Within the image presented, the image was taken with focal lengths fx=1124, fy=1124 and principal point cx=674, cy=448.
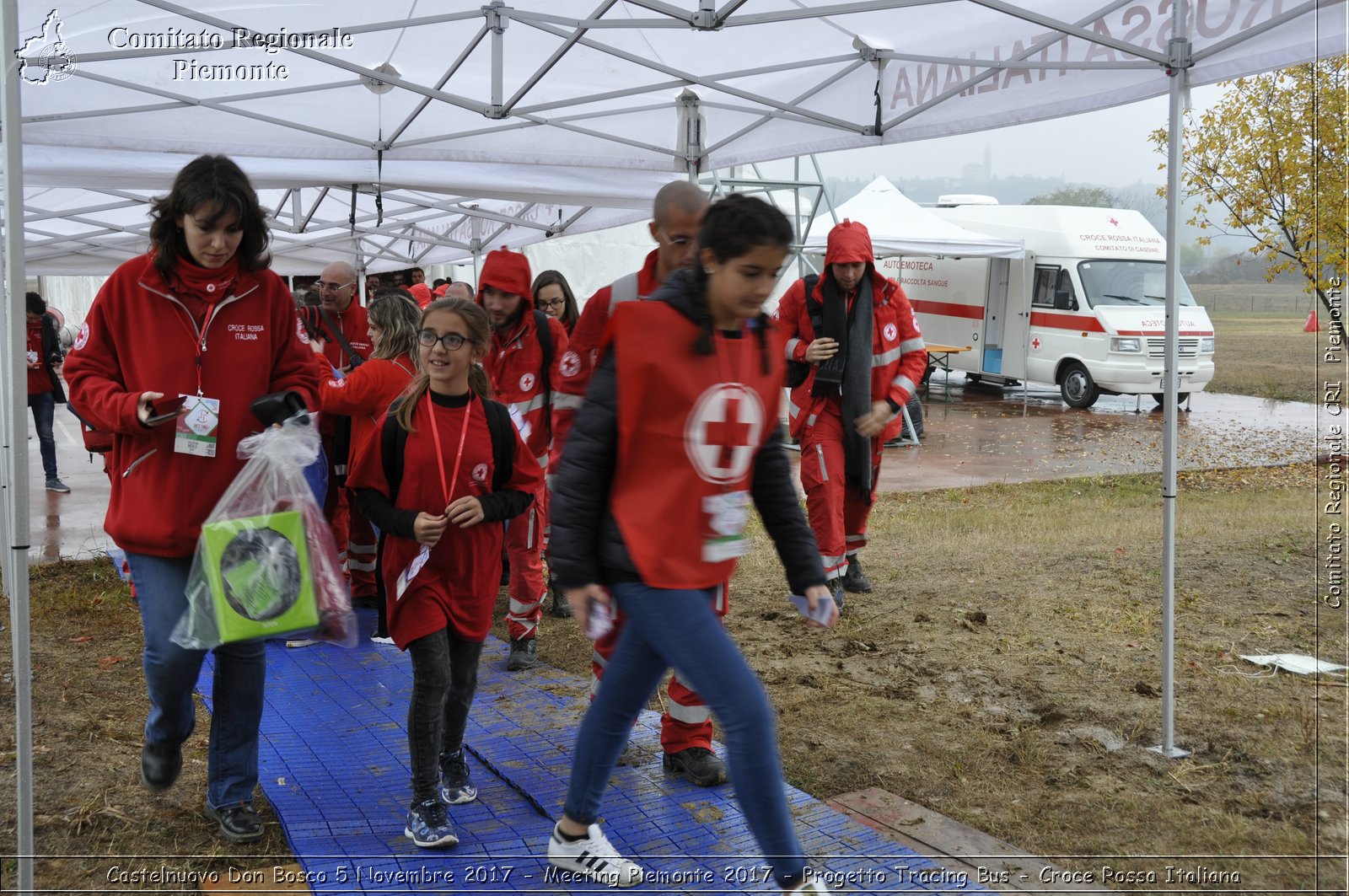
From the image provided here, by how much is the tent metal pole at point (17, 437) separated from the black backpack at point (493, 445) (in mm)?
981

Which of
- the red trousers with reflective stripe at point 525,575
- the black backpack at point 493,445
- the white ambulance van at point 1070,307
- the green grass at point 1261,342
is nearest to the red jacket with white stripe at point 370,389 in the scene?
the red trousers with reflective stripe at point 525,575

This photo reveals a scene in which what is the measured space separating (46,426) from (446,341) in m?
9.99

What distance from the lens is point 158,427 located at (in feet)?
10.5

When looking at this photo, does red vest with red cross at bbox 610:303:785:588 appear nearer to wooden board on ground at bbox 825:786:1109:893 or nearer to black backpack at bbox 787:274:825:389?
wooden board on ground at bbox 825:786:1109:893

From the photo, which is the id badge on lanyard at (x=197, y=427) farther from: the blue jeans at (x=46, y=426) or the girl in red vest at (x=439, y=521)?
the blue jeans at (x=46, y=426)

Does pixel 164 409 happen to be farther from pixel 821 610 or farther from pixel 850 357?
pixel 850 357

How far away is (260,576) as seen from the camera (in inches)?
125

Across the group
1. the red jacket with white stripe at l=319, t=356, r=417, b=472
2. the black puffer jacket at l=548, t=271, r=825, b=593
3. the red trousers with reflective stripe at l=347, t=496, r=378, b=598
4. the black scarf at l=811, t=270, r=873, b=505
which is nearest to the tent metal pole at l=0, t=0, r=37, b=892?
the black puffer jacket at l=548, t=271, r=825, b=593

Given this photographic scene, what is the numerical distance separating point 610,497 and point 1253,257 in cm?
1231

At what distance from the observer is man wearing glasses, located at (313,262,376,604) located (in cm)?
622

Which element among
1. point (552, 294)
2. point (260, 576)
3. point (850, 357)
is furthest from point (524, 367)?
point (260, 576)

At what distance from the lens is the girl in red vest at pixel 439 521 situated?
3.38m

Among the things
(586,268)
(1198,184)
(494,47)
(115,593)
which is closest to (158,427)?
(494,47)

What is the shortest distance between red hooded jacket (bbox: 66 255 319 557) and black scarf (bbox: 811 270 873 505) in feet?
12.1
